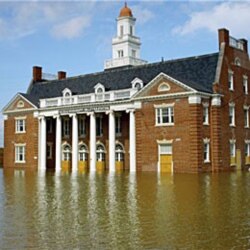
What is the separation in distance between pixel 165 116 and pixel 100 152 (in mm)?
11513

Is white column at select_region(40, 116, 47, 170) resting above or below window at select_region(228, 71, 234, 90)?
below

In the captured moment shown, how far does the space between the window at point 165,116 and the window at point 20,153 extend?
66.5 feet

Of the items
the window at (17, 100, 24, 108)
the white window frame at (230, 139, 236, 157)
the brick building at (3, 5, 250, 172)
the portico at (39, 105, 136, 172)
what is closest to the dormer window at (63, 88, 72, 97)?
the brick building at (3, 5, 250, 172)

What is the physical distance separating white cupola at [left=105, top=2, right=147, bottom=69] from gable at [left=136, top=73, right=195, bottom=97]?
26761mm

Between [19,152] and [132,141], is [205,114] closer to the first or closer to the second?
[132,141]

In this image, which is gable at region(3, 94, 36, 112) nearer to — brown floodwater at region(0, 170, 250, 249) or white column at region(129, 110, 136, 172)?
white column at region(129, 110, 136, 172)

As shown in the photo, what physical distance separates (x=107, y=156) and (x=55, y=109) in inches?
315

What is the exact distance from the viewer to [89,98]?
49.8 m

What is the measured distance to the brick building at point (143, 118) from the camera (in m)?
41.3

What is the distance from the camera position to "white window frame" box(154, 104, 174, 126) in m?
41.9

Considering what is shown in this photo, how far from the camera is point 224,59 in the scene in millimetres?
44281

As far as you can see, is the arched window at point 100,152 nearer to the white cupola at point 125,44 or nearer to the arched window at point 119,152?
the arched window at point 119,152

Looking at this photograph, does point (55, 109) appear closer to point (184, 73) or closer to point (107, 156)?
point (107, 156)

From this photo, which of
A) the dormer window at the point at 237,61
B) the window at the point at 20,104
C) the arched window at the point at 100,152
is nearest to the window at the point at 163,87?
the dormer window at the point at 237,61
